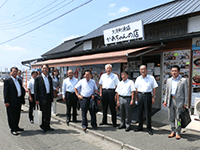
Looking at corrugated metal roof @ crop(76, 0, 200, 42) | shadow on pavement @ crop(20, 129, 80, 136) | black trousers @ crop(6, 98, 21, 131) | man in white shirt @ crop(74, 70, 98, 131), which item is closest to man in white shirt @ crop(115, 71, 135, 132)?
man in white shirt @ crop(74, 70, 98, 131)

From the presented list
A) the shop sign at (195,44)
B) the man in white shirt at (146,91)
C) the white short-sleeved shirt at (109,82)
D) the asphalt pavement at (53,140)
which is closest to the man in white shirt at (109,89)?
the white short-sleeved shirt at (109,82)

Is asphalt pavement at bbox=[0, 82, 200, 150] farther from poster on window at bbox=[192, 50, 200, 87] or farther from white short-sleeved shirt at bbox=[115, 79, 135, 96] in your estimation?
poster on window at bbox=[192, 50, 200, 87]

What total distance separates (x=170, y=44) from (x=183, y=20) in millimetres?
1491

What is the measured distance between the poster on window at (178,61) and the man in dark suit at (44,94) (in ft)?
14.9

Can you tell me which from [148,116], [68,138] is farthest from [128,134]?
[68,138]

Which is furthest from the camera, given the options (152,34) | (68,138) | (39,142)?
(152,34)

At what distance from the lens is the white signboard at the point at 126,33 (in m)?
7.08

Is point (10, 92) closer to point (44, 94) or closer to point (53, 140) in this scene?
point (44, 94)

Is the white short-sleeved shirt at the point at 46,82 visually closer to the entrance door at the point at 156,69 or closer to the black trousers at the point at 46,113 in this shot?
the black trousers at the point at 46,113

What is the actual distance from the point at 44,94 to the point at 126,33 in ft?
17.1

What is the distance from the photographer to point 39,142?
4.00 metres

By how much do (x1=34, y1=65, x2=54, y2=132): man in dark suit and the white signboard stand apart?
A: 4.64m

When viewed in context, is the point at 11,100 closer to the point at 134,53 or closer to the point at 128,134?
the point at 128,134

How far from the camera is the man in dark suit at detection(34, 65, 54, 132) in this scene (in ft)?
15.3
